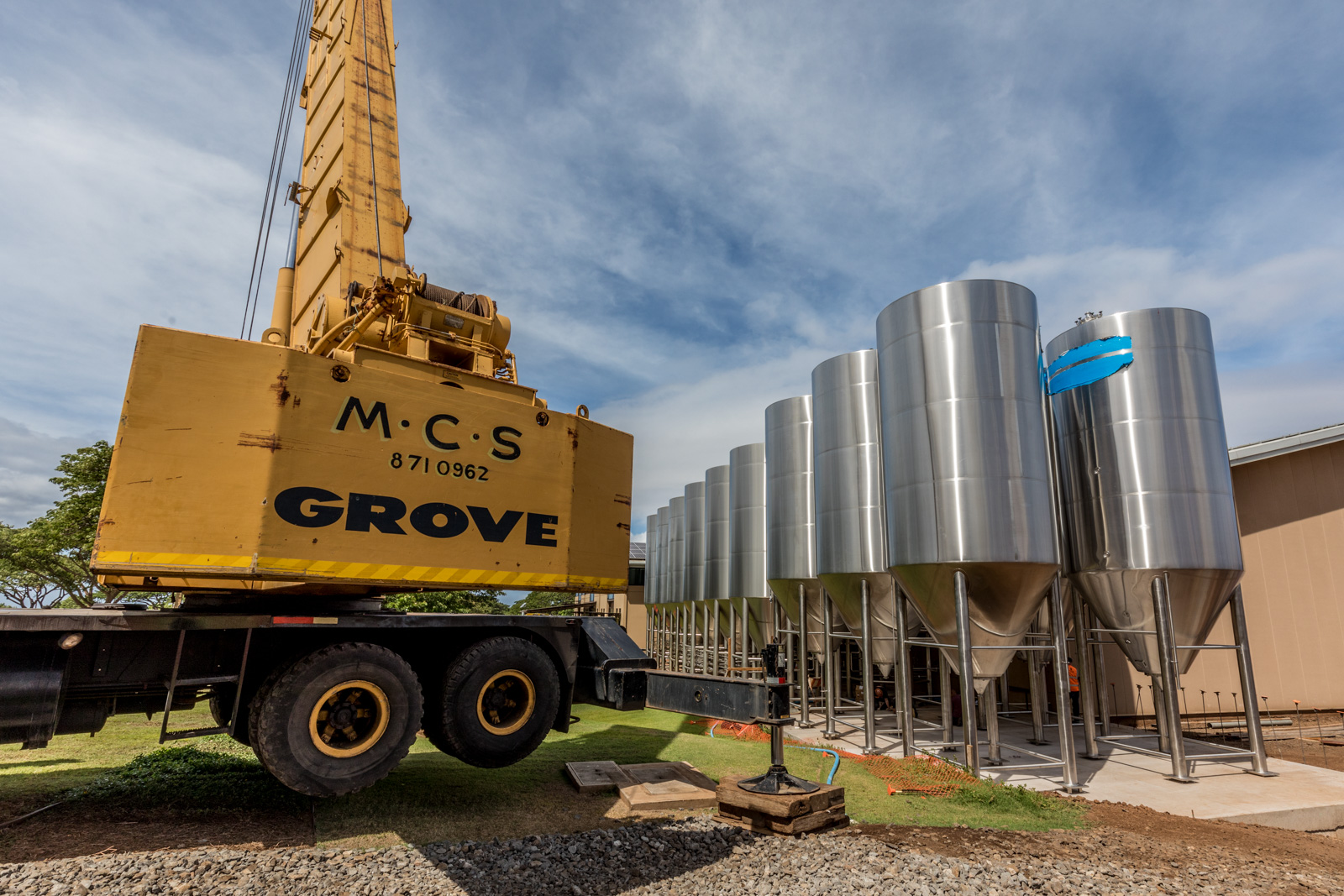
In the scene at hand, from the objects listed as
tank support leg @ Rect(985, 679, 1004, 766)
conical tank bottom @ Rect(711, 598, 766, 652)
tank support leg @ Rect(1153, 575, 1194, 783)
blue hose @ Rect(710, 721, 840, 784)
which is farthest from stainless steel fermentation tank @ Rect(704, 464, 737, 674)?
tank support leg @ Rect(1153, 575, 1194, 783)

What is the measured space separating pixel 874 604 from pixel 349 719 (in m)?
10.6

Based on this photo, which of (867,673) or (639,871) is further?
(867,673)

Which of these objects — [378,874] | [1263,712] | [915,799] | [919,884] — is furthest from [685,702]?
[1263,712]

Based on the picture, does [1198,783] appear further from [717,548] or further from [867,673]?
[717,548]

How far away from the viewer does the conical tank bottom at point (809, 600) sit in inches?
665

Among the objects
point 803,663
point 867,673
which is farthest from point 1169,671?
point 803,663

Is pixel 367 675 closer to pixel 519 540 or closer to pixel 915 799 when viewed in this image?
pixel 519 540

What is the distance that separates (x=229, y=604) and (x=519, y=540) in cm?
268

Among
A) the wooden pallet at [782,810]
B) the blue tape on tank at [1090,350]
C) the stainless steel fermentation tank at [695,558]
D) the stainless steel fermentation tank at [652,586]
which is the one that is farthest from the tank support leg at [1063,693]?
the stainless steel fermentation tank at [652,586]

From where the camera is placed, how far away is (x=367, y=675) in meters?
6.46

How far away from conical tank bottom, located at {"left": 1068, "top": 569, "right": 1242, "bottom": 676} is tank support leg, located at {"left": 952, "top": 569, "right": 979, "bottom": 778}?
313 centimetres

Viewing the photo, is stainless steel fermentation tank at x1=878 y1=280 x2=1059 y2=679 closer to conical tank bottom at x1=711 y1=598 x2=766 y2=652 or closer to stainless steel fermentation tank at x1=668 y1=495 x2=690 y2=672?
conical tank bottom at x1=711 y1=598 x2=766 y2=652

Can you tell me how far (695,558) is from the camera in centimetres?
2611

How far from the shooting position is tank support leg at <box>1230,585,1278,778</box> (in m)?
11.8
